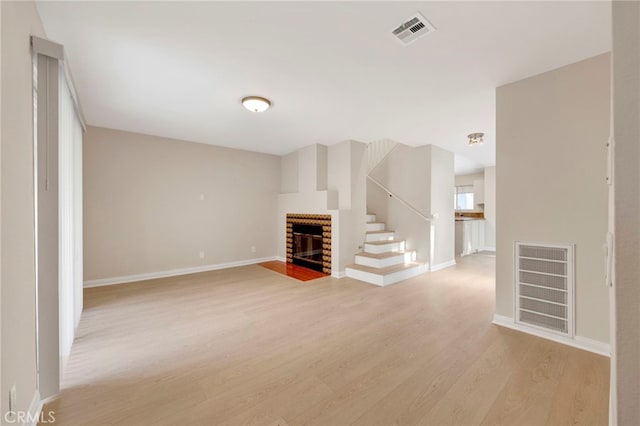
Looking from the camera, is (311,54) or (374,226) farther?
(374,226)

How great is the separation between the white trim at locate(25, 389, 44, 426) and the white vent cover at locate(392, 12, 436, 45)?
3269mm

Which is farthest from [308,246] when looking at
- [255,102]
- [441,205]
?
[255,102]

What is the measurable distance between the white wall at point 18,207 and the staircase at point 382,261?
12.0ft

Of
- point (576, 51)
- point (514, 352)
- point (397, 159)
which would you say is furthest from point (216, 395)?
point (397, 159)

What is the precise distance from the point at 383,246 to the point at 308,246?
155 cm

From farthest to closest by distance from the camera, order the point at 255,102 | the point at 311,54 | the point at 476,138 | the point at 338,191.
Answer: the point at 338,191 → the point at 476,138 → the point at 255,102 → the point at 311,54

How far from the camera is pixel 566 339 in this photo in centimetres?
227

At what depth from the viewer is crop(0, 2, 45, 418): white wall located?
1.15 meters

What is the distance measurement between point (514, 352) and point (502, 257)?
3.05 ft

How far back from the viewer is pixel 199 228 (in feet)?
16.1

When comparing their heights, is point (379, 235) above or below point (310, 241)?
above

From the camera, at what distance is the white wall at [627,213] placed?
23.2 inches

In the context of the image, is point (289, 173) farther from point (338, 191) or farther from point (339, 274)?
point (339, 274)

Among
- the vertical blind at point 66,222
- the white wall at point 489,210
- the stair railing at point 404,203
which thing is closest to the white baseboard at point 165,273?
the vertical blind at point 66,222
